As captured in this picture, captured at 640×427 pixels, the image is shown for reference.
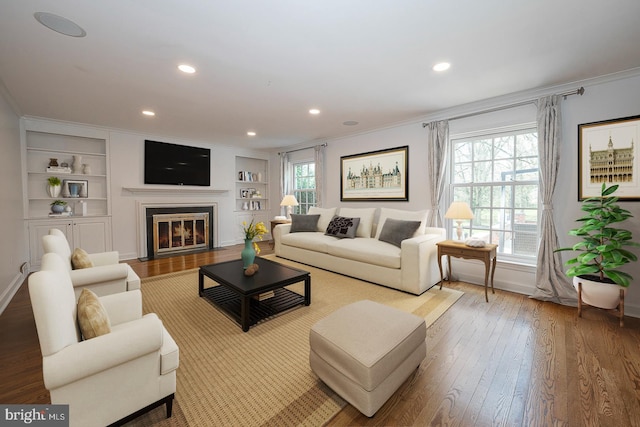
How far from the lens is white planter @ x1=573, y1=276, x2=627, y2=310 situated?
8.18 ft

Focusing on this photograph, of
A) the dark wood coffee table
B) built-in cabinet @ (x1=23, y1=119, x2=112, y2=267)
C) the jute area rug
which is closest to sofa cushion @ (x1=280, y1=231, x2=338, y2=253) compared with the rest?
the jute area rug

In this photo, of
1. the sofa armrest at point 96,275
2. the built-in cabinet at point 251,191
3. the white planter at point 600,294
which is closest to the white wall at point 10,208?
the sofa armrest at point 96,275

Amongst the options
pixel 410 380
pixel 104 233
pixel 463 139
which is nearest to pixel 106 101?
pixel 104 233

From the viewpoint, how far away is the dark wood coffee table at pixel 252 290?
8.07 ft

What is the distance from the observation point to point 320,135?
551cm

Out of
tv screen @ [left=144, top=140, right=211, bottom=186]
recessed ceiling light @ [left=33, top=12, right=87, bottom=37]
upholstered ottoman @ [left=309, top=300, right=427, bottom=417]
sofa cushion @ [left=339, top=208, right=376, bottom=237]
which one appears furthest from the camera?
tv screen @ [left=144, top=140, right=211, bottom=186]

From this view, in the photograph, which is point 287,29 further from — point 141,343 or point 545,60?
point 545,60

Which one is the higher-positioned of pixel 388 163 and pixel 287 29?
pixel 287 29

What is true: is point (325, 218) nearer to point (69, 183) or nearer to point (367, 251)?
point (367, 251)

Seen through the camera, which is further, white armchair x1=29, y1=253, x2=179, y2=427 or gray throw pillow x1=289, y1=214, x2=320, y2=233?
gray throw pillow x1=289, y1=214, x2=320, y2=233

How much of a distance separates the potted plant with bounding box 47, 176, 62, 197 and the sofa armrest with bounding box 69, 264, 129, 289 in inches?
131

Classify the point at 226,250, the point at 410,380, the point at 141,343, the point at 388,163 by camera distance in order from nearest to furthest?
1. the point at 141,343
2. the point at 410,380
3. the point at 388,163
4. the point at 226,250

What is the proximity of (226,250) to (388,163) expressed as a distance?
13.0 feet

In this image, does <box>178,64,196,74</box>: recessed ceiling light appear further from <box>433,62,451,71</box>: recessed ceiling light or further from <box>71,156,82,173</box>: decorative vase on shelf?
<box>71,156,82,173</box>: decorative vase on shelf
